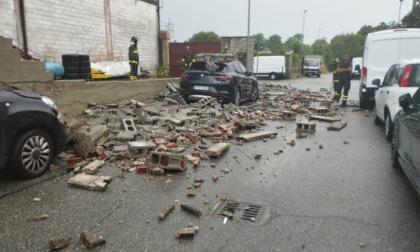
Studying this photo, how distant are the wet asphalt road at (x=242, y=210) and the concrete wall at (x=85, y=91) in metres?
4.59

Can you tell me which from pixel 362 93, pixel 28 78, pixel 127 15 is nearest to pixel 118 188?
pixel 28 78

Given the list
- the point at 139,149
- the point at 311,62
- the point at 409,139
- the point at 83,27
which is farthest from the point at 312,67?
A: the point at 409,139

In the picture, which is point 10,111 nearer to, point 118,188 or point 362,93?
point 118,188

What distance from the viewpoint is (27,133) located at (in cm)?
491

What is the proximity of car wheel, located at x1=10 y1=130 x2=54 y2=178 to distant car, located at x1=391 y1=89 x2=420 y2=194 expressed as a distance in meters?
5.05

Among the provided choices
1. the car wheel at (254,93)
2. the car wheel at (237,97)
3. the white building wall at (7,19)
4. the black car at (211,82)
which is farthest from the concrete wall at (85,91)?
the white building wall at (7,19)

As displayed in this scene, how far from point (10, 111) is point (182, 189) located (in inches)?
102

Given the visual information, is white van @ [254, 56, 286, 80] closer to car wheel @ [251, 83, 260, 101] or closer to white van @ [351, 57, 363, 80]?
white van @ [351, 57, 363, 80]

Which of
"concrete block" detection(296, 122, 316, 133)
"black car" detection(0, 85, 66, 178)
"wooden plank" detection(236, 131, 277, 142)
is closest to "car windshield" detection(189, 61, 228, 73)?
"concrete block" detection(296, 122, 316, 133)

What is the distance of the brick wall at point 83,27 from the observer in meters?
14.1

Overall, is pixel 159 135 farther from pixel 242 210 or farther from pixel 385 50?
pixel 385 50

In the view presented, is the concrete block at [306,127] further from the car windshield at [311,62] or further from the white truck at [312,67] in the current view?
the car windshield at [311,62]

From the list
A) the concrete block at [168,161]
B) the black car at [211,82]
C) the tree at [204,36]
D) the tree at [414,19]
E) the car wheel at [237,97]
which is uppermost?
the tree at [204,36]

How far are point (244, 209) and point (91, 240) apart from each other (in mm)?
1786
